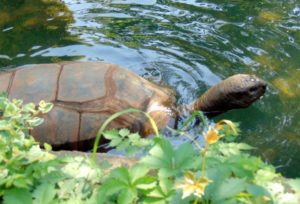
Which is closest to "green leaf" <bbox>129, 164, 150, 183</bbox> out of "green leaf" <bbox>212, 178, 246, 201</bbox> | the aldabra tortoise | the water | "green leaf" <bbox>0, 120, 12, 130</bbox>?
"green leaf" <bbox>212, 178, 246, 201</bbox>

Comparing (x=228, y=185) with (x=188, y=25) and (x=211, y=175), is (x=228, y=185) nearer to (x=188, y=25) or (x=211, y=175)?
(x=211, y=175)

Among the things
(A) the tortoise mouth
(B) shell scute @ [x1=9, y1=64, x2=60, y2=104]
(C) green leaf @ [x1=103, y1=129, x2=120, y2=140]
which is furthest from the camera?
(A) the tortoise mouth

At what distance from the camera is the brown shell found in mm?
3539

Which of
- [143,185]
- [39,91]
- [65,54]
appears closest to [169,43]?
[65,54]

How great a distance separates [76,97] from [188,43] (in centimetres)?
203

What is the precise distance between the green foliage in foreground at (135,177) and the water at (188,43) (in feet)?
7.31

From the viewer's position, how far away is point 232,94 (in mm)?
3875

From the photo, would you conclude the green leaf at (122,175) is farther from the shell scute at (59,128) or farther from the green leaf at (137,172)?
the shell scute at (59,128)

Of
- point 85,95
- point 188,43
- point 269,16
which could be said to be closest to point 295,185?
point 85,95

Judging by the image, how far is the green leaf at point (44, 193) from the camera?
1525 mm

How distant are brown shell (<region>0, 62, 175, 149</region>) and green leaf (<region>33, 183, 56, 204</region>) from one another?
6.48 ft

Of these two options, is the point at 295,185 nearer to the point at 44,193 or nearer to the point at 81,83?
the point at 44,193

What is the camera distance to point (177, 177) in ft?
4.92

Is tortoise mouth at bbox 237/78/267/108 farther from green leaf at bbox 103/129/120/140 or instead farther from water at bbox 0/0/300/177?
green leaf at bbox 103/129/120/140
